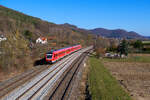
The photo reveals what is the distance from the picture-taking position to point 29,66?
32.1 m

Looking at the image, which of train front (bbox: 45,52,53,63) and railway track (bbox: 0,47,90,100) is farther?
train front (bbox: 45,52,53,63)

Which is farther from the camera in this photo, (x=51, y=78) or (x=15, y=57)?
(x=15, y=57)

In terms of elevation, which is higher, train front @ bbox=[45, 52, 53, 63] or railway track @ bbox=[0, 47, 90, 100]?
train front @ bbox=[45, 52, 53, 63]

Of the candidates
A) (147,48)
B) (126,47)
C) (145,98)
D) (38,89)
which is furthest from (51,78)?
(147,48)

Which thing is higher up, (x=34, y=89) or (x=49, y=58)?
(x=49, y=58)

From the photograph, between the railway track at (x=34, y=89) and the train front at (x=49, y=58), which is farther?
the train front at (x=49, y=58)

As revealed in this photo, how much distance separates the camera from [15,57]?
2917cm

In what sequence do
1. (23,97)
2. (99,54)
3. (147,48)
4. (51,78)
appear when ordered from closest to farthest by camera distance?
1. (23,97)
2. (51,78)
3. (99,54)
4. (147,48)

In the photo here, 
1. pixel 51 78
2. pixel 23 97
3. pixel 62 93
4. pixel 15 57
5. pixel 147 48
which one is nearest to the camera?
pixel 23 97

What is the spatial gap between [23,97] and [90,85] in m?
8.82

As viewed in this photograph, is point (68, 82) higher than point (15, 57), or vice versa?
point (15, 57)

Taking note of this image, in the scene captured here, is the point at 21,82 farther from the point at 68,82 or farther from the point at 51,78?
the point at 68,82

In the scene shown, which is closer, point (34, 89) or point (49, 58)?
point (34, 89)

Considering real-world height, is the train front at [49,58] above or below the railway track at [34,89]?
above
